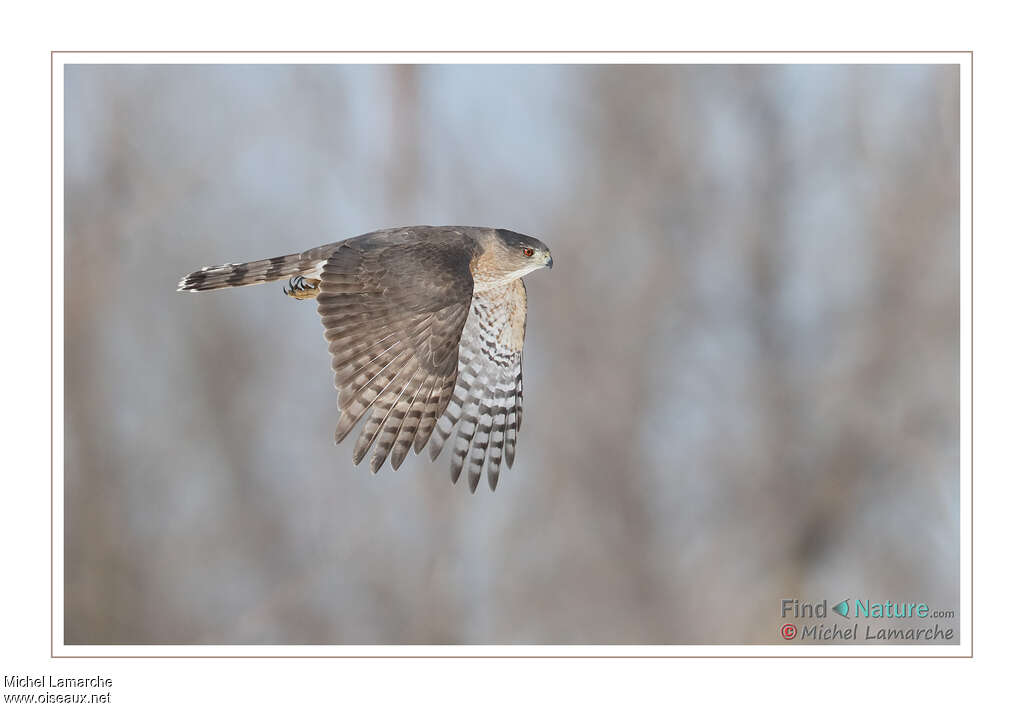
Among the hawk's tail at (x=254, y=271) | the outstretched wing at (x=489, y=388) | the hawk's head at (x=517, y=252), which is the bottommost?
the outstretched wing at (x=489, y=388)

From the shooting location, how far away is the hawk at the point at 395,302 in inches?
156

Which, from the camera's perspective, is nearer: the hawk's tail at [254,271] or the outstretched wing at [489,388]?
the hawk's tail at [254,271]

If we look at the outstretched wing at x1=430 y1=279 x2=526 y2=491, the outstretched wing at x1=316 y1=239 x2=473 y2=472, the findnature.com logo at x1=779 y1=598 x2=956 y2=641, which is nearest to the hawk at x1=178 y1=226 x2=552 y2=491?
the outstretched wing at x1=316 y1=239 x2=473 y2=472

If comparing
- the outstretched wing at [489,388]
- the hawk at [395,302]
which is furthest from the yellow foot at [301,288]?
the outstretched wing at [489,388]

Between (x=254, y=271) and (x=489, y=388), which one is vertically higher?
(x=254, y=271)

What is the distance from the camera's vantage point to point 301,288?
455 centimetres

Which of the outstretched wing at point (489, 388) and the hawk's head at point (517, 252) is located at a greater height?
the hawk's head at point (517, 252)

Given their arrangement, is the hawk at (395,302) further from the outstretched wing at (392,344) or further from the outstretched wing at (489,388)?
the outstretched wing at (489,388)

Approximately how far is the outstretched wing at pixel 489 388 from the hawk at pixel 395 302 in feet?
0.73

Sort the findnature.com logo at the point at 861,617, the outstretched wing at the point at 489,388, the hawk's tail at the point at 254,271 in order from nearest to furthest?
the hawk's tail at the point at 254,271 < the outstretched wing at the point at 489,388 < the findnature.com logo at the point at 861,617

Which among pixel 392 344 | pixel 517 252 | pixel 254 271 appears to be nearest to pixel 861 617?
pixel 517 252

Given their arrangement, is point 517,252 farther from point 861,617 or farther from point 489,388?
point 861,617

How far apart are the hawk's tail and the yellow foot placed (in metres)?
0.05

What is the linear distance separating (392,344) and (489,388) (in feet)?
Answer: 3.37
